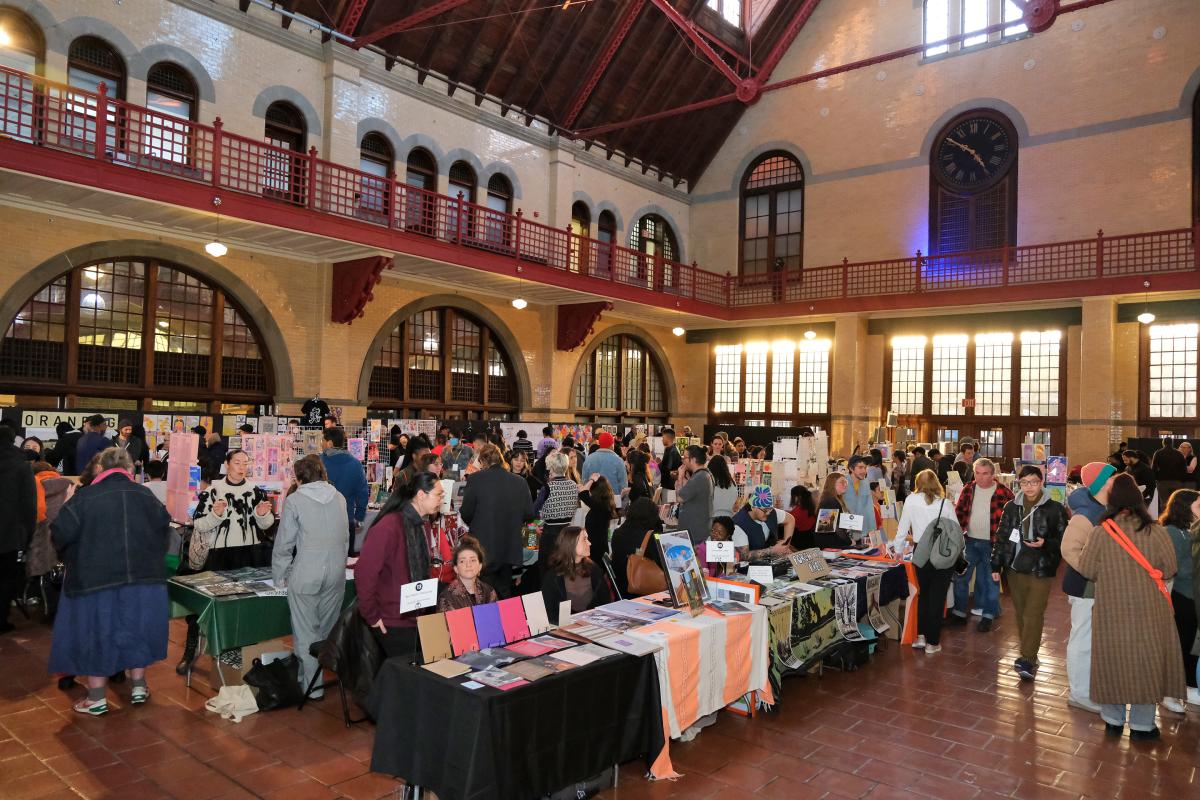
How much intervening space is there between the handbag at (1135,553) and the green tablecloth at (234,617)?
5.55 m

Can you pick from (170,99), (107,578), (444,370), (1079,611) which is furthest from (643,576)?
(444,370)

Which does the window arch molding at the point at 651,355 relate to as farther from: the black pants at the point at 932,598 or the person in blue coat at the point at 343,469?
the black pants at the point at 932,598

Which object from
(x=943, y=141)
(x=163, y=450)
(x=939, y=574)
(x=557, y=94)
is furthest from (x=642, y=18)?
(x=939, y=574)

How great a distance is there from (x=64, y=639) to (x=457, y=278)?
10.9 m

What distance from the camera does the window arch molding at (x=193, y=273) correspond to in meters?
10.7

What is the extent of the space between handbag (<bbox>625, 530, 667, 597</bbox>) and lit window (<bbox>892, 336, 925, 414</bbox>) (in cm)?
1508

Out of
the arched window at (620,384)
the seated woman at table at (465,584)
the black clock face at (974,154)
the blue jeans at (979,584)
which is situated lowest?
the blue jeans at (979,584)

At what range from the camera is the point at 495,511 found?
670 centimetres

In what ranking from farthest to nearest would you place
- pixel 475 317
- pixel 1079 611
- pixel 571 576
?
1. pixel 475 317
2. pixel 1079 611
3. pixel 571 576

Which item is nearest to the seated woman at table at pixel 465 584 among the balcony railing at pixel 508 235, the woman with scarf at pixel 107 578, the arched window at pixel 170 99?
the woman with scarf at pixel 107 578

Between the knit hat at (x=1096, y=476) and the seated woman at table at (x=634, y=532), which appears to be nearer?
the seated woman at table at (x=634, y=532)

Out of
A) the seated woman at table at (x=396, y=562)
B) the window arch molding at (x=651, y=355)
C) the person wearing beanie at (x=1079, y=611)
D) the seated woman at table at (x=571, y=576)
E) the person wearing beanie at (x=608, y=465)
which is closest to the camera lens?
the seated woman at table at (x=396, y=562)

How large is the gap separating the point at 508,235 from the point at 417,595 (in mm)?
12952

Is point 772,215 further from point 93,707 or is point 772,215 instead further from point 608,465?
point 93,707
